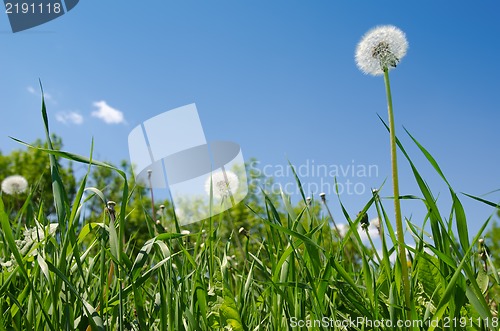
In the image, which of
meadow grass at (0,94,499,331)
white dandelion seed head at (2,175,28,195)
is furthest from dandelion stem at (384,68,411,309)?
white dandelion seed head at (2,175,28,195)

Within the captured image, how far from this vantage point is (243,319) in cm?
159

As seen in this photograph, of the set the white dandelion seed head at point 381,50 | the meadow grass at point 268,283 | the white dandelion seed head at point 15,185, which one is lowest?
the meadow grass at point 268,283

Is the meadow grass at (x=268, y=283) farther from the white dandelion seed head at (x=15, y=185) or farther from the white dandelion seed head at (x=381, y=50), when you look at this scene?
the white dandelion seed head at (x=15, y=185)

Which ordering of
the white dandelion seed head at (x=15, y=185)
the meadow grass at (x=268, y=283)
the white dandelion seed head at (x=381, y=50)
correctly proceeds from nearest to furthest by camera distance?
1. the meadow grass at (x=268, y=283)
2. the white dandelion seed head at (x=381, y=50)
3. the white dandelion seed head at (x=15, y=185)

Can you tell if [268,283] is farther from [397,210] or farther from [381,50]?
[381,50]

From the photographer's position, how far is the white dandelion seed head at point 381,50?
65.0 inches

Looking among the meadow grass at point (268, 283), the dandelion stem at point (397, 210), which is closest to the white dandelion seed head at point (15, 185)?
the meadow grass at point (268, 283)

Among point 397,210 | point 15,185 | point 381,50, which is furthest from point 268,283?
point 15,185

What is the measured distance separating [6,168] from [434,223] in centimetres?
2412

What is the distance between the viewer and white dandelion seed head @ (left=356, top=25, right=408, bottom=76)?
1.65 m

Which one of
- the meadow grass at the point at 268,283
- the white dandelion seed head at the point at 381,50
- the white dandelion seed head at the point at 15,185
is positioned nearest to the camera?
the meadow grass at the point at 268,283

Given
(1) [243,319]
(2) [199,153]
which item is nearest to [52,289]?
(1) [243,319]

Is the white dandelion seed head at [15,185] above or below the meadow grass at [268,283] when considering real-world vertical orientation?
above

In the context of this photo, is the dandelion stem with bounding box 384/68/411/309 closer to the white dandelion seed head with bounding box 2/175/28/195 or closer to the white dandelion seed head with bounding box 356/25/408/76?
the white dandelion seed head with bounding box 356/25/408/76
